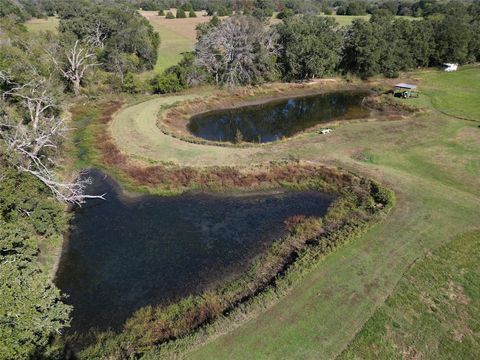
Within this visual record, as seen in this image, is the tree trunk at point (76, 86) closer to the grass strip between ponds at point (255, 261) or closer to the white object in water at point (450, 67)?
the grass strip between ponds at point (255, 261)

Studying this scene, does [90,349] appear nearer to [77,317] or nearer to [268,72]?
[77,317]

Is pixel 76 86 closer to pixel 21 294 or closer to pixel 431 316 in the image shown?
pixel 21 294

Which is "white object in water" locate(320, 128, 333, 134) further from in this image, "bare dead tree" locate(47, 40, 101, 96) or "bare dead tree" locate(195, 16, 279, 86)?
"bare dead tree" locate(47, 40, 101, 96)

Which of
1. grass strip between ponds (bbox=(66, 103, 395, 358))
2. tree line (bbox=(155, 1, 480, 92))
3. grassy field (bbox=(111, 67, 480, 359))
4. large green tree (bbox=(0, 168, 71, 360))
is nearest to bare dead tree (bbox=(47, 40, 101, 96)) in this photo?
tree line (bbox=(155, 1, 480, 92))

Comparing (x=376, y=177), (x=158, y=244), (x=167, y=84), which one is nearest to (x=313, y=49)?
(x=167, y=84)

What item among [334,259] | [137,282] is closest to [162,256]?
[137,282]

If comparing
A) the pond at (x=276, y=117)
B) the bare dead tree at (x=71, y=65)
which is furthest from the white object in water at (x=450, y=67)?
the bare dead tree at (x=71, y=65)
